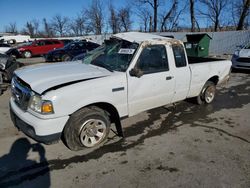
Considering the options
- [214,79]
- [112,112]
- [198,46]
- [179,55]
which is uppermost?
[198,46]

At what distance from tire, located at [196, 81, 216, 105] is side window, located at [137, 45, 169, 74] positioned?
1832 millimetres

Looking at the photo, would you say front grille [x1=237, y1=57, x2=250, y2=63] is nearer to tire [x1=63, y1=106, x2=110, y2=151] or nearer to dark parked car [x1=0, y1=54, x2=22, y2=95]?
tire [x1=63, y1=106, x2=110, y2=151]

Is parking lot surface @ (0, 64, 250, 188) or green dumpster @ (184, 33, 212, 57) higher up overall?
green dumpster @ (184, 33, 212, 57)

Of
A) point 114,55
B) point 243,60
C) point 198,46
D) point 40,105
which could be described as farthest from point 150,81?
point 198,46

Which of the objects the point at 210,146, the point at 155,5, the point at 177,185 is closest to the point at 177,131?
the point at 210,146

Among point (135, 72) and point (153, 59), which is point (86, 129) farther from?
point (153, 59)

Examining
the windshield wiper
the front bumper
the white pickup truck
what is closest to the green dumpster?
the white pickup truck

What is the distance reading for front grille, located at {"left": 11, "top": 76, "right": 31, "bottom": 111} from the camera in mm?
3139

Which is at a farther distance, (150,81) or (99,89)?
(150,81)

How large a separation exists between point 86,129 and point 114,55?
4.89ft

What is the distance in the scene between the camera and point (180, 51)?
4.41 metres

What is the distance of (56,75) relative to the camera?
3.45 m

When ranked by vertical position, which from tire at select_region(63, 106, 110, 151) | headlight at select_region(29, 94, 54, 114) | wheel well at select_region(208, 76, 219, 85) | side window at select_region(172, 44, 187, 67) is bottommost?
tire at select_region(63, 106, 110, 151)

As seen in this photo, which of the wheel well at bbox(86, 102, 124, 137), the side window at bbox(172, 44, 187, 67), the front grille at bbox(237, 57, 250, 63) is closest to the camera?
the wheel well at bbox(86, 102, 124, 137)
